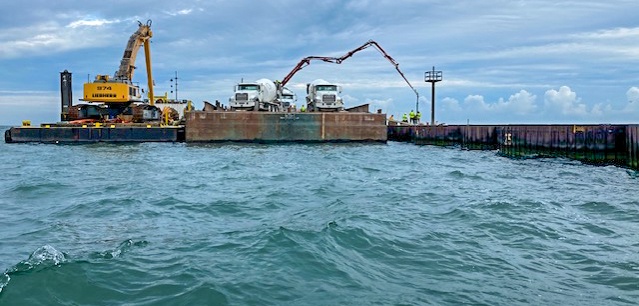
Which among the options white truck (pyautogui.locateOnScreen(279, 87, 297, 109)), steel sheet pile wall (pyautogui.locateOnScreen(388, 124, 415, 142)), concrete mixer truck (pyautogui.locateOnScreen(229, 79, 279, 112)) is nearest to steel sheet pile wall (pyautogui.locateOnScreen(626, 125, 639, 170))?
steel sheet pile wall (pyautogui.locateOnScreen(388, 124, 415, 142))

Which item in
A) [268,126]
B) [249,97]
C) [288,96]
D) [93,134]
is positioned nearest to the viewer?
[268,126]

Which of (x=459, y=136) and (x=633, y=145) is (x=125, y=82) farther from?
(x=633, y=145)

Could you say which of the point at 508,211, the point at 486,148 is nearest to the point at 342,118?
the point at 486,148

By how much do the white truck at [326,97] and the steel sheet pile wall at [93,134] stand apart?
38.1ft

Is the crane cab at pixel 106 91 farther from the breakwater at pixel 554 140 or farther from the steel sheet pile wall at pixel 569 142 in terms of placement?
the steel sheet pile wall at pixel 569 142

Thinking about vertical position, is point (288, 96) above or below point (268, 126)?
above

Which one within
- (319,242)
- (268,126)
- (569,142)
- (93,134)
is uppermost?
(268,126)

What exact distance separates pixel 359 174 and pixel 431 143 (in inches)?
939

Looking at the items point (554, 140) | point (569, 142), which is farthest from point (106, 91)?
point (569, 142)

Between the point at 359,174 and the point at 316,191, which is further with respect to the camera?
the point at 359,174

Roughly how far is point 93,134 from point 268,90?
49.2ft

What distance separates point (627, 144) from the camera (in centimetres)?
2089

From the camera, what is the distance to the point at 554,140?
1045 inches

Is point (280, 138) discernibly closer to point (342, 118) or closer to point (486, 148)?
point (342, 118)
